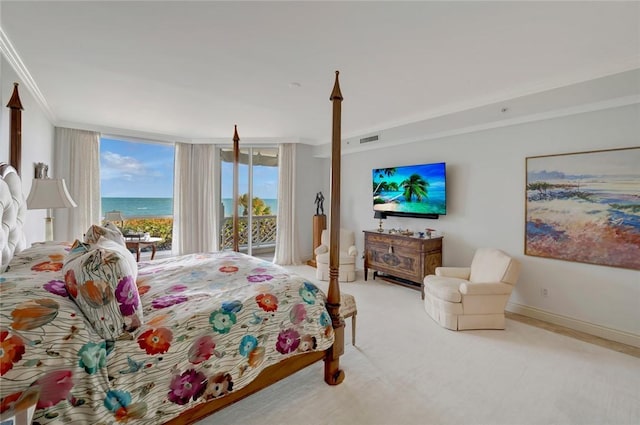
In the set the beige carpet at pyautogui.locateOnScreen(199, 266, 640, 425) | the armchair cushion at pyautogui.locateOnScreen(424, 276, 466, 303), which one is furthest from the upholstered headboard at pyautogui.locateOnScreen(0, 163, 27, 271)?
the armchair cushion at pyautogui.locateOnScreen(424, 276, 466, 303)

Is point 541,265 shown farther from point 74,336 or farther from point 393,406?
point 74,336

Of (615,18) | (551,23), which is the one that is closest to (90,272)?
(551,23)

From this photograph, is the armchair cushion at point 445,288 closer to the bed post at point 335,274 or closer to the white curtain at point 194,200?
the bed post at point 335,274

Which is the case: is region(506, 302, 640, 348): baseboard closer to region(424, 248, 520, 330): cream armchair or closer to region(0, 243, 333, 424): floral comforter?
region(424, 248, 520, 330): cream armchair

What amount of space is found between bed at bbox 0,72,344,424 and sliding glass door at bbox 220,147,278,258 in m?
3.94

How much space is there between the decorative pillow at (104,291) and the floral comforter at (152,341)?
4 centimetres

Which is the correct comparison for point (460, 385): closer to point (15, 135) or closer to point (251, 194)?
point (15, 135)

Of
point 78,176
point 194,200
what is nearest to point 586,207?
point 194,200

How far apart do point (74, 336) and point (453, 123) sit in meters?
4.35

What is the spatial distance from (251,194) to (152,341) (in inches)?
194

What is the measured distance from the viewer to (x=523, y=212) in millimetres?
3482

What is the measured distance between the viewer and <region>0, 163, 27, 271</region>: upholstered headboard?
66.1 inches

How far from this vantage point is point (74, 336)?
3.96ft

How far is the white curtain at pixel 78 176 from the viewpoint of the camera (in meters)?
4.71
